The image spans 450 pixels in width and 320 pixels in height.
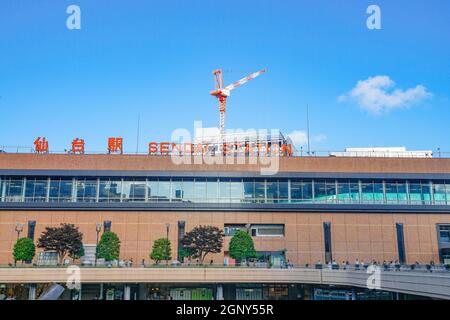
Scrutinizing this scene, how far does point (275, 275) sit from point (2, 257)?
30568 mm

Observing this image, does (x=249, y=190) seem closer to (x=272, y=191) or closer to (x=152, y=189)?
(x=272, y=191)

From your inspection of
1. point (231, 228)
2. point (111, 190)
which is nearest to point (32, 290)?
point (111, 190)

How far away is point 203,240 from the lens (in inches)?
1970

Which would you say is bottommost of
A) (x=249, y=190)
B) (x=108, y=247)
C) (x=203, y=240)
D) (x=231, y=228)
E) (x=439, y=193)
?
(x=108, y=247)

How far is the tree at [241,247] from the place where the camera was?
164ft

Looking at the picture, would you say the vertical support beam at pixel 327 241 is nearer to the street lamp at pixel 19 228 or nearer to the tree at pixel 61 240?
the tree at pixel 61 240

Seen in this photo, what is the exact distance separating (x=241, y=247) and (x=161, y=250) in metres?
8.52

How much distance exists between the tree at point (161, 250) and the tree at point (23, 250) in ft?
41.8

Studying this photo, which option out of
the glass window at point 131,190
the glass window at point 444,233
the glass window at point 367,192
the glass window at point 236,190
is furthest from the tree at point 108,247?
the glass window at point 444,233

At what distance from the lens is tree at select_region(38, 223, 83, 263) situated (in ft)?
160

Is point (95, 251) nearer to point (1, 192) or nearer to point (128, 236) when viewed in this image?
point (128, 236)

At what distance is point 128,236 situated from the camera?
2119 inches
